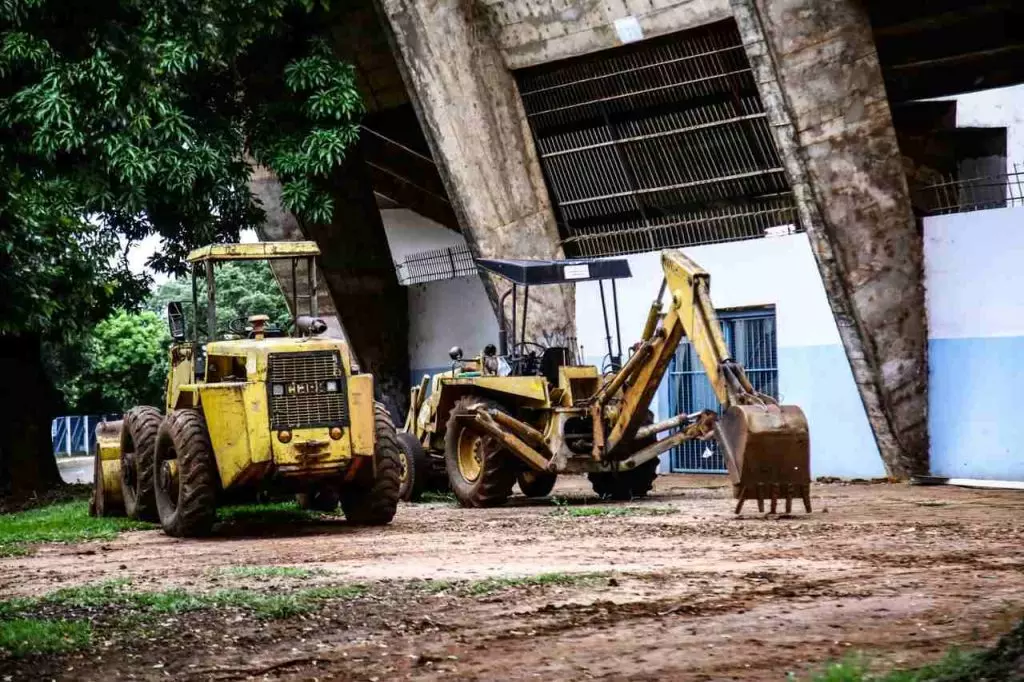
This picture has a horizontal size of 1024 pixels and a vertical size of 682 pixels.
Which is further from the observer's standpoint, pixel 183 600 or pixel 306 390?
pixel 306 390

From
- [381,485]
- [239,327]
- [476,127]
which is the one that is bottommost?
[381,485]

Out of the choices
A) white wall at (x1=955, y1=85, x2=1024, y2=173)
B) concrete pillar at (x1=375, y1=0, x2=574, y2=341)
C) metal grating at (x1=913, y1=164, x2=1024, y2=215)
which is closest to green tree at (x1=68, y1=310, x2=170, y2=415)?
concrete pillar at (x1=375, y1=0, x2=574, y2=341)

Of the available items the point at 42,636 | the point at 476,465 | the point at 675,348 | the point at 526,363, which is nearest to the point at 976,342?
the point at 675,348

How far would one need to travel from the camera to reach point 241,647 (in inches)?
339

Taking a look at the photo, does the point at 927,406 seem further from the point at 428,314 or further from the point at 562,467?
the point at 428,314

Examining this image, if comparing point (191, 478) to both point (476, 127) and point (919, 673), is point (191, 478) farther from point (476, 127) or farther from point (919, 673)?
point (476, 127)

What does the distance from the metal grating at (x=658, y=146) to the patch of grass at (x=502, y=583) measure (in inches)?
541

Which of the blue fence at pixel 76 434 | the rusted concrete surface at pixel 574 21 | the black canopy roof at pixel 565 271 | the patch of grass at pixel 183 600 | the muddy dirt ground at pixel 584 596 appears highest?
the rusted concrete surface at pixel 574 21

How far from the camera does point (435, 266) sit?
3322 centimetres

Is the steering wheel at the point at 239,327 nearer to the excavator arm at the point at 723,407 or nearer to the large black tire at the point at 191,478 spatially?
the large black tire at the point at 191,478

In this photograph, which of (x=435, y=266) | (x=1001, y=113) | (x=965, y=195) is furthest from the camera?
(x=435, y=266)

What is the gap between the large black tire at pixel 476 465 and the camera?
18797 mm

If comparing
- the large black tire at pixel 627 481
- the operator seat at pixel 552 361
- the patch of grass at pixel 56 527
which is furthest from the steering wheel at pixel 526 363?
the patch of grass at pixel 56 527

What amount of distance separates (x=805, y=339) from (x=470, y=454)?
5.86 meters
